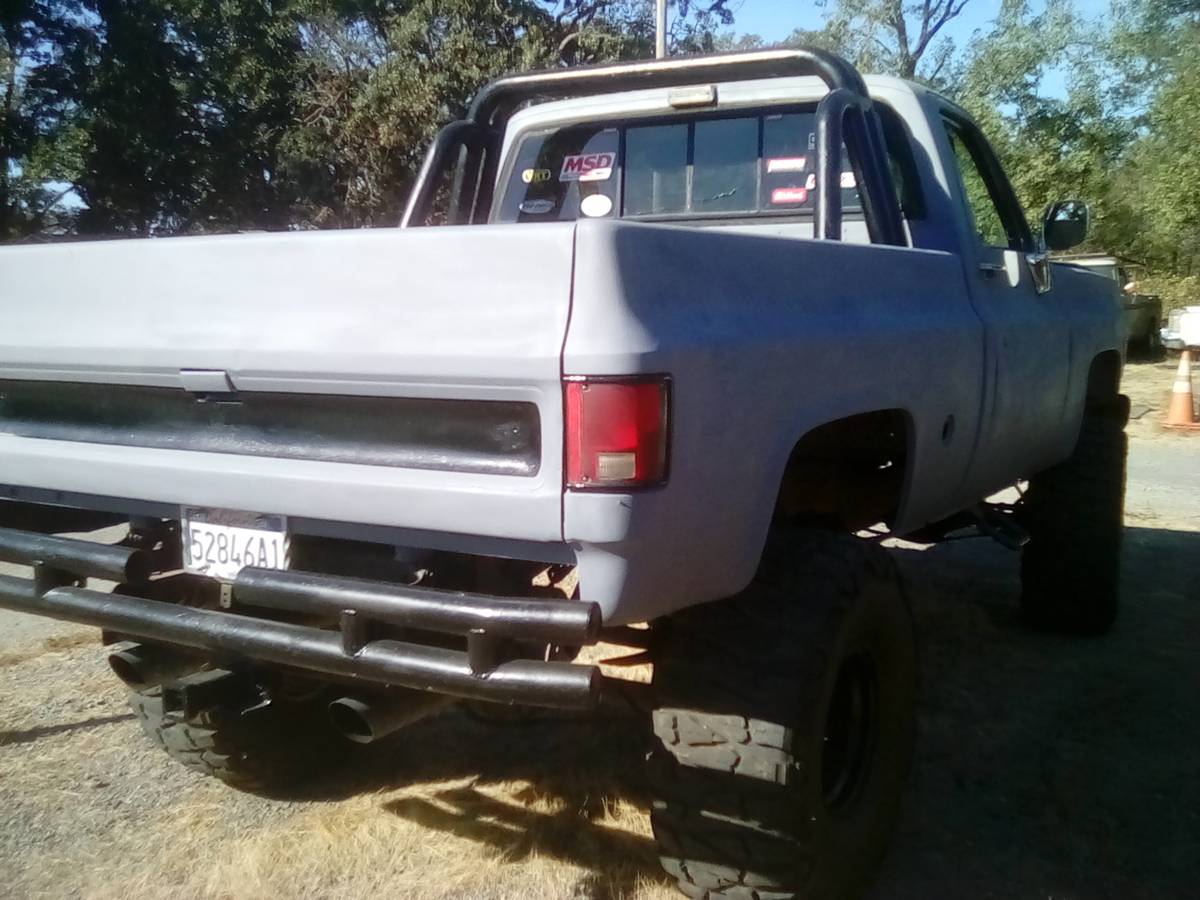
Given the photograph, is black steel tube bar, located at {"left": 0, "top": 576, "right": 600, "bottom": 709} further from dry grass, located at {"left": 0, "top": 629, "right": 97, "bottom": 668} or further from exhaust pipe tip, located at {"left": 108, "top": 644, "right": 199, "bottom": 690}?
dry grass, located at {"left": 0, "top": 629, "right": 97, "bottom": 668}

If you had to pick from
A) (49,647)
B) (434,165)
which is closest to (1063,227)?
(434,165)

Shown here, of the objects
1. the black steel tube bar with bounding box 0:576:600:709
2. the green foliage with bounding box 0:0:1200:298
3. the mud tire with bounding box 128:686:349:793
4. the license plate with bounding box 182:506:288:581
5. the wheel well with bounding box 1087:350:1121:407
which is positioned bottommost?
the mud tire with bounding box 128:686:349:793

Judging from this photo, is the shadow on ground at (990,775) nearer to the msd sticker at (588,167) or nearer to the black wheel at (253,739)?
the black wheel at (253,739)

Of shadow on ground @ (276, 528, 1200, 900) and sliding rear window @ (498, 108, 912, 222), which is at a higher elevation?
sliding rear window @ (498, 108, 912, 222)

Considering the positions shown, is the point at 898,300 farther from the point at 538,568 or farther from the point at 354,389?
the point at 354,389

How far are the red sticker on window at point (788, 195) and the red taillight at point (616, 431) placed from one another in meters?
2.06

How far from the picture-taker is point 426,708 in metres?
2.50

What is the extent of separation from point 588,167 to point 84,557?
7.91 ft

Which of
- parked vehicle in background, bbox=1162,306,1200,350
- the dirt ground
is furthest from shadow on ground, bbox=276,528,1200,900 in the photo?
parked vehicle in background, bbox=1162,306,1200,350

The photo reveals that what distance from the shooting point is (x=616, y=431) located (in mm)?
1885

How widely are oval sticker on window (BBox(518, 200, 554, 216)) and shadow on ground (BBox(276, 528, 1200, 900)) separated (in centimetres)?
188

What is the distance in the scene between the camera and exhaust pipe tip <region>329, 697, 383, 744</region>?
2.41 meters

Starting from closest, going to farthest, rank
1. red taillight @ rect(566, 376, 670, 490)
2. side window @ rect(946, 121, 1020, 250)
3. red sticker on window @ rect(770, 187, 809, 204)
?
red taillight @ rect(566, 376, 670, 490), red sticker on window @ rect(770, 187, 809, 204), side window @ rect(946, 121, 1020, 250)

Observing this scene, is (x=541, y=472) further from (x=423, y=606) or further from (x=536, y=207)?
(x=536, y=207)
